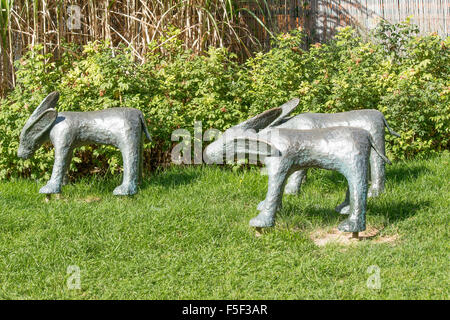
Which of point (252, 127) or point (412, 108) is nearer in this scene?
point (252, 127)

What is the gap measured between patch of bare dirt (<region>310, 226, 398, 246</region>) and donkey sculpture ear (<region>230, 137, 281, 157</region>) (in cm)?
71

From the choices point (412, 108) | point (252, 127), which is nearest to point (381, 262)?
point (252, 127)

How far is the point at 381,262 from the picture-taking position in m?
3.21

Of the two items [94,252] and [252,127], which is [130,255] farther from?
[252,127]

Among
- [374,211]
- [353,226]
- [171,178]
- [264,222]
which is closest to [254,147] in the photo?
[264,222]

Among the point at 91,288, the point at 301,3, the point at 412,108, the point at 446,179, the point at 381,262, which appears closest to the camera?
the point at 91,288

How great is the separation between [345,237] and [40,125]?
2483 millimetres

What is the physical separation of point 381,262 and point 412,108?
275cm

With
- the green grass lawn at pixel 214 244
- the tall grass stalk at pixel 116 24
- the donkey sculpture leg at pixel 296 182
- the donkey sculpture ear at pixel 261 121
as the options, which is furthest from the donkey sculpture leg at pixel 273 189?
the tall grass stalk at pixel 116 24

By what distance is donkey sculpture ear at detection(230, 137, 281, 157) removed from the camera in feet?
11.1

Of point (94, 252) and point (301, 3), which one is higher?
point (301, 3)

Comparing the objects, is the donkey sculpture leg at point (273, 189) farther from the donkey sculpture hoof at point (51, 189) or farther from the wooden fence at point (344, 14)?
the wooden fence at point (344, 14)

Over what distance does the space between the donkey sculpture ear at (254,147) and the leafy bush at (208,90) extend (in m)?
Answer: 1.70

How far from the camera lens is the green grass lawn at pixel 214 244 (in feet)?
9.82
